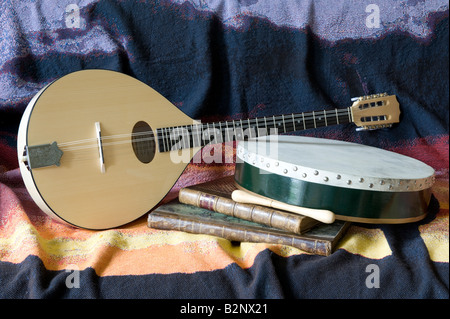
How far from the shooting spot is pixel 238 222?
1.17 meters

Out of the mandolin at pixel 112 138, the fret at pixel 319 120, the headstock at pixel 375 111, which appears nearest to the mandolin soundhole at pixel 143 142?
the mandolin at pixel 112 138

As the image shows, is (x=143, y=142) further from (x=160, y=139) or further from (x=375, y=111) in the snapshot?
(x=375, y=111)

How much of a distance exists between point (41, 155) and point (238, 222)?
1.66 ft

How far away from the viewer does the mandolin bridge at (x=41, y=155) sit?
1123mm

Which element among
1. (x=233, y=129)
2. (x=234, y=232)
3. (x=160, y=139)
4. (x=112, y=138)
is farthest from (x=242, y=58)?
(x=234, y=232)

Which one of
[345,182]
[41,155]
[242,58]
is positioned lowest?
[345,182]

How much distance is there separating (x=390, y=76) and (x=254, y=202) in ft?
2.14

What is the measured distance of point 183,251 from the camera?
1095 millimetres

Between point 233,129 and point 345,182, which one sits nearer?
point 345,182

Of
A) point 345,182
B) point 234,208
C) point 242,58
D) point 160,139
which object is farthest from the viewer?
point 242,58

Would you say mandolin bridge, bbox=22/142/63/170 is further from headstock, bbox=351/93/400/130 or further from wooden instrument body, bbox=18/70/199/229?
headstock, bbox=351/93/400/130

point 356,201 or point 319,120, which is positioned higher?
point 319,120

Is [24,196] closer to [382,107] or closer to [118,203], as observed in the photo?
[118,203]
